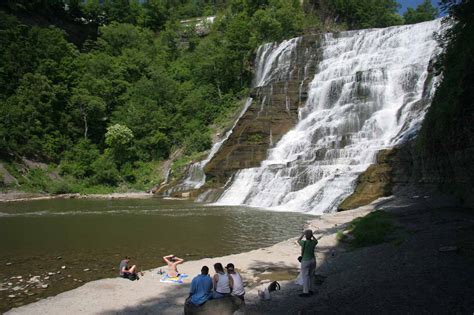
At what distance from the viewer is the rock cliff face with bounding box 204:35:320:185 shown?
34.6 metres

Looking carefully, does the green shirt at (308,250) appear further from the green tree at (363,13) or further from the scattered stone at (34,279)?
the green tree at (363,13)

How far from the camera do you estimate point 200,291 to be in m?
7.15

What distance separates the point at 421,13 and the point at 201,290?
88.0 m

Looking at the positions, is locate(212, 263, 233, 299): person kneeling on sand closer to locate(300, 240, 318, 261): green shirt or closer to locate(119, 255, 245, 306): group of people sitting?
locate(119, 255, 245, 306): group of people sitting

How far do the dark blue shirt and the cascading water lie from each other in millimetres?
16587

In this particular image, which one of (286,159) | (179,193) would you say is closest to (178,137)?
(179,193)

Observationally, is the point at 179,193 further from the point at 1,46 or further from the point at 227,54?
the point at 1,46

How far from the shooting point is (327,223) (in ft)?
54.2

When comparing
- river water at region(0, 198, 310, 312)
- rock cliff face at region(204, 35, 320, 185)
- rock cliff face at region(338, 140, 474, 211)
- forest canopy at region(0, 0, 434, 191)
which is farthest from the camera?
forest canopy at region(0, 0, 434, 191)

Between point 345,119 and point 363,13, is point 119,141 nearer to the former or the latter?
point 345,119

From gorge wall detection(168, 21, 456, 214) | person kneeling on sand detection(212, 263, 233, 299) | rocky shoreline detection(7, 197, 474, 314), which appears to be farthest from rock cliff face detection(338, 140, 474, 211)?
person kneeling on sand detection(212, 263, 233, 299)

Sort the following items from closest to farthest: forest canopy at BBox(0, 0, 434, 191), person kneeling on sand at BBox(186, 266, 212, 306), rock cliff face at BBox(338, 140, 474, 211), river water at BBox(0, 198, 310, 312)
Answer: person kneeling on sand at BBox(186, 266, 212, 306) → river water at BBox(0, 198, 310, 312) → rock cliff face at BBox(338, 140, 474, 211) → forest canopy at BBox(0, 0, 434, 191)

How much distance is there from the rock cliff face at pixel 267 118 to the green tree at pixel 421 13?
43447 mm

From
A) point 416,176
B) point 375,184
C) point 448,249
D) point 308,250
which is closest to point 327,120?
point 375,184
